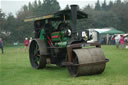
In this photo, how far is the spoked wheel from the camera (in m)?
10.5

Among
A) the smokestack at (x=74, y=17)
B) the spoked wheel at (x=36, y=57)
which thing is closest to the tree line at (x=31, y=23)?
the spoked wheel at (x=36, y=57)

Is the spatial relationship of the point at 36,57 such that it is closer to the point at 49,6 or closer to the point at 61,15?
the point at 61,15

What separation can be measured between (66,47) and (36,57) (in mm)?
2540

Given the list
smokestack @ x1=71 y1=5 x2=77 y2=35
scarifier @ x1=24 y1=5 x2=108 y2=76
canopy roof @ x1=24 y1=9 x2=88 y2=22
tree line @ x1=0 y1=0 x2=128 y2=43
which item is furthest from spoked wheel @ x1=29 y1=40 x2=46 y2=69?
tree line @ x1=0 y1=0 x2=128 y2=43

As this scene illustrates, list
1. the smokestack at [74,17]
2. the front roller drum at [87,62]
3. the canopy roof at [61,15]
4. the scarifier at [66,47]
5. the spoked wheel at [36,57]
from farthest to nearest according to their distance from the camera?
1. the spoked wheel at [36,57]
2. the canopy roof at [61,15]
3. the smokestack at [74,17]
4. the scarifier at [66,47]
5. the front roller drum at [87,62]

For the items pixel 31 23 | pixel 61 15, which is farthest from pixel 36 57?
pixel 31 23

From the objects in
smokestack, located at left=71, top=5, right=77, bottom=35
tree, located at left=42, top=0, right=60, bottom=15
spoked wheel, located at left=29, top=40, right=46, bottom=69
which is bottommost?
spoked wheel, located at left=29, top=40, right=46, bottom=69

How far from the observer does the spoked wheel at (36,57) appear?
1054 cm

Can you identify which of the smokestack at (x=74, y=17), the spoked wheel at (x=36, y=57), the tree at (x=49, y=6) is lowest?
the spoked wheel at (x=36, y=57)

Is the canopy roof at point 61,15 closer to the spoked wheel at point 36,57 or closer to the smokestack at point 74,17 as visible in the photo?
the smokestack at point 74,17

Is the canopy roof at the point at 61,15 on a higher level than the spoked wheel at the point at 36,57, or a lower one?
higher

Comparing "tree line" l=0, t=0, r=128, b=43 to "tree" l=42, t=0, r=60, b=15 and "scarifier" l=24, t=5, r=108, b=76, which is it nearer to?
"tree" l=42, t=0, r=60, b=15

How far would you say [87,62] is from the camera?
810cm

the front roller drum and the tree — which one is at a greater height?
the tree
